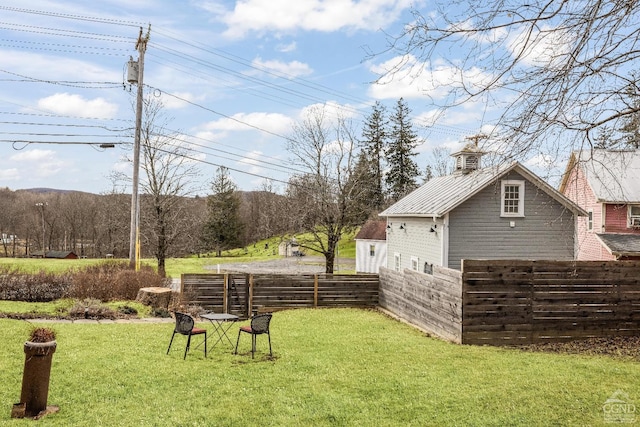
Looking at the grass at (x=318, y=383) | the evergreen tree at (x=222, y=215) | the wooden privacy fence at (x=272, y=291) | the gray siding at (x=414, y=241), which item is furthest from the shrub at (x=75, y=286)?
the evergreen tree at (x=222, y=215)

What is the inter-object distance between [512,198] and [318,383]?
13056mm

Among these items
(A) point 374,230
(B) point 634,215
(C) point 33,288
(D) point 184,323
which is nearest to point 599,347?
(D) point 184,323

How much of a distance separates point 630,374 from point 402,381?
389 centimetres

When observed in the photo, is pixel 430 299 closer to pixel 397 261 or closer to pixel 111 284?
pixel 397 261

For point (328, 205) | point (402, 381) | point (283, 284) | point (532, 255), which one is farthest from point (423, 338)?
point (328, 205)

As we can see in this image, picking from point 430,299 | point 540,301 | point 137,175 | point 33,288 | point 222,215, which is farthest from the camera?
point 222,215

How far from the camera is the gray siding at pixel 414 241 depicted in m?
18.2

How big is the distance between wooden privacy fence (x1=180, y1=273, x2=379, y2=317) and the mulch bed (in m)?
8.00

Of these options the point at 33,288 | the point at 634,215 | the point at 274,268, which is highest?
the point at 634,215

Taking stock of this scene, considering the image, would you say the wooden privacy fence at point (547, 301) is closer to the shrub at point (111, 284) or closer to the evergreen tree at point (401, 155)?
the shrub at point (111, 284)

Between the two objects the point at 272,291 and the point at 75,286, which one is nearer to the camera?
the point at 272,291

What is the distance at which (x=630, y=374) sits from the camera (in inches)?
316

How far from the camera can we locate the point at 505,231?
17.9 m

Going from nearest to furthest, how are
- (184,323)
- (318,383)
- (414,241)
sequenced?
1. (318,383)
2. (184,323)
3. (414,241)
